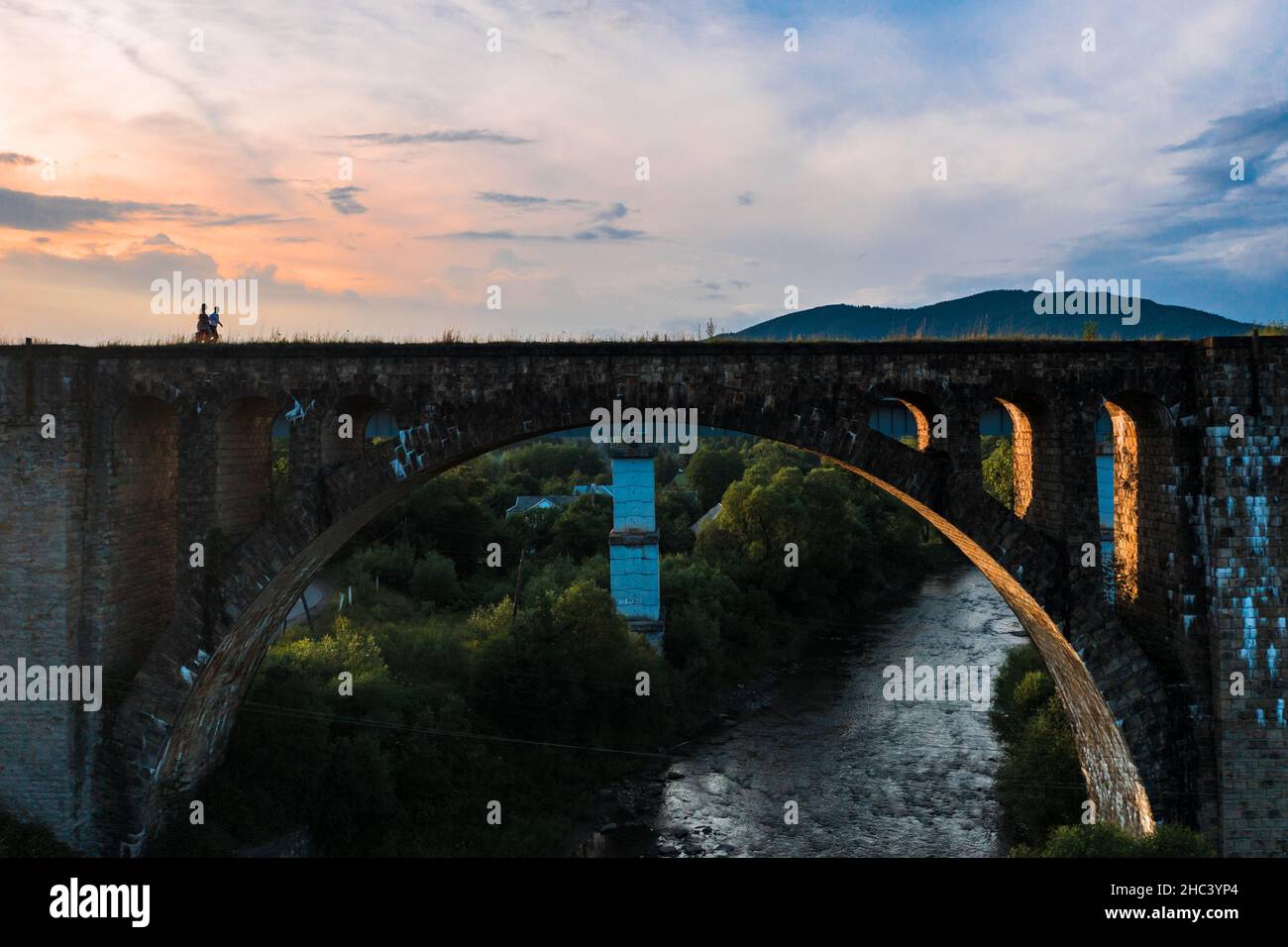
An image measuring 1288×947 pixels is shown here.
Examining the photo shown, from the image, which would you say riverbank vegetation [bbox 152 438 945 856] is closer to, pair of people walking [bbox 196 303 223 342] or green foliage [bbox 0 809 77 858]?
green foliage [bbox 0 809 77 858]

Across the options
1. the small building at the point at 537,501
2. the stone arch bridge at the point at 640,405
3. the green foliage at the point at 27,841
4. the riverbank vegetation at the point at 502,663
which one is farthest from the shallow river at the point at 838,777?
the small building at the point at 537,501

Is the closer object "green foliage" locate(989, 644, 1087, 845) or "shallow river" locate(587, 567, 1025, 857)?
"green foliage" locate(989, 644, 1087, 845)

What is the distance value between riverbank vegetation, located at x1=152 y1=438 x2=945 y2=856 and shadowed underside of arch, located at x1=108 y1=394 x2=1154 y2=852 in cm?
204

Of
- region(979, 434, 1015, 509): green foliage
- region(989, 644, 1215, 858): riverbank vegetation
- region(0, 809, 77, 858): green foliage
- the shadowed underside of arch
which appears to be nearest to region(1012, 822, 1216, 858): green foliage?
region(989, 644, 1215, 858): riverbank vegetation

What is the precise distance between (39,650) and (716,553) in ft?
98.8

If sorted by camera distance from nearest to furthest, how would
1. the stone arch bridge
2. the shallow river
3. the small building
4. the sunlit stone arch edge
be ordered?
the stone arch bridge
the sunlit stone arch edge
the shallow river
the small building

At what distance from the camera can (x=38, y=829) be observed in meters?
14.0

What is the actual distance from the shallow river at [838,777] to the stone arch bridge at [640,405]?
6405 mm

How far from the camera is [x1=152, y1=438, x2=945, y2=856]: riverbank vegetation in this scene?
18.3 metres

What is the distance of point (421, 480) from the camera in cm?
1562

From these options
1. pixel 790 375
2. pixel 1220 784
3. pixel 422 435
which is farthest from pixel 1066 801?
pixel 422 435

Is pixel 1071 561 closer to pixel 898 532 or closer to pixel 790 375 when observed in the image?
pixel 790 375

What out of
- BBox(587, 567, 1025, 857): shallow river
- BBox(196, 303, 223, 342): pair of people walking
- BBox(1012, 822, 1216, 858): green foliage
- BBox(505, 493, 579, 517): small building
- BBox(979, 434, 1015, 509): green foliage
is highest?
BBox(196, 303, 223, 342): pair of people walking

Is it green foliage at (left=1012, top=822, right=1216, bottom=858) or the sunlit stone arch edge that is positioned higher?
the sunlit stone arch edge
